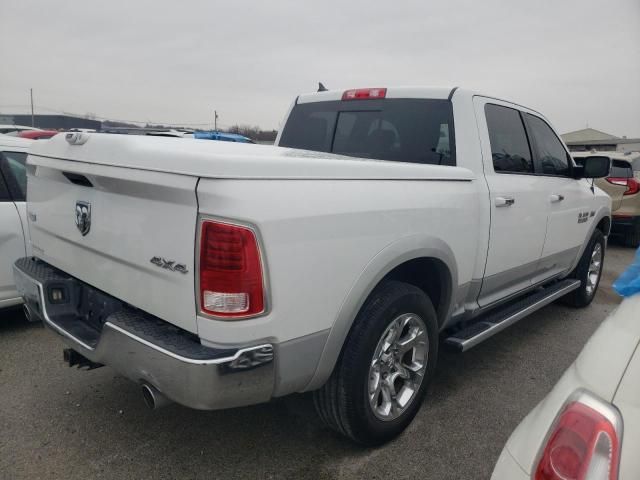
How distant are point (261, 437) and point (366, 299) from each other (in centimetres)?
101

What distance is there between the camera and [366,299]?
7.48ft

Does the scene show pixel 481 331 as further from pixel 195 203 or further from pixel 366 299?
pixel 195 203

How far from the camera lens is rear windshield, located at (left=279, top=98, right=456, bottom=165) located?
3.07 metres

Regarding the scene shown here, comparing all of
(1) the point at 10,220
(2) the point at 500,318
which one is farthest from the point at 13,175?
(2) the point at 500,318

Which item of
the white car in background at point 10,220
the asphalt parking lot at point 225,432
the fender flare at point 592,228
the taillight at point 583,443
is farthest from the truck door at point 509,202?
the white car in background at point 10,220

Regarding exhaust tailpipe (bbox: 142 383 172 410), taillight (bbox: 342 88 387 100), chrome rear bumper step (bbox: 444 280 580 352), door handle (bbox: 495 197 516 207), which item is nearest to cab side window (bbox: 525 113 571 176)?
door handle (bbox: 495 197 516 207)

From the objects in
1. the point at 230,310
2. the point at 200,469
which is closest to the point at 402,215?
the point at 230,310

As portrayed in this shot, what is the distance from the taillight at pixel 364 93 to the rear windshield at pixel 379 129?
4 centimetres

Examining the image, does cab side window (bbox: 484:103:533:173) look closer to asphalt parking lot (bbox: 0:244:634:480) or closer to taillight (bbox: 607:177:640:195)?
asphalt parking lot (bbox: 0:244:634:480)

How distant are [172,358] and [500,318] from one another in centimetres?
240

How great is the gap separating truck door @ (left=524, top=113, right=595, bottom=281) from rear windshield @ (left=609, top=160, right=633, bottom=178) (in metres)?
5.05

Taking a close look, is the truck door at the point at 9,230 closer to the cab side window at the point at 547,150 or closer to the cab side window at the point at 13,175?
the cab side window at the point at 13,175

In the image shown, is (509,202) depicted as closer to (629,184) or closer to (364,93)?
(364,93)

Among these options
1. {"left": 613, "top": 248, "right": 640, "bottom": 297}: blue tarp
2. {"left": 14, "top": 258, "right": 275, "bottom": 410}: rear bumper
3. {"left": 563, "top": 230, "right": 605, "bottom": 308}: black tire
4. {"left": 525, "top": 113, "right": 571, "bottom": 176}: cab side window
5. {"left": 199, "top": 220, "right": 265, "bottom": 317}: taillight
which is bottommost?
{"left": 563, "top": 230, "right": 605, "bottom": 308}: black tire
